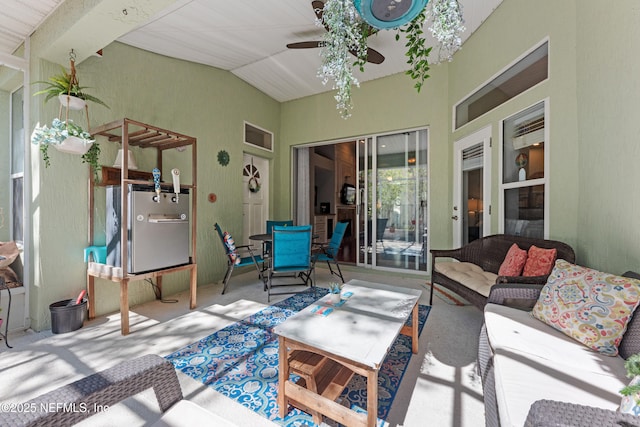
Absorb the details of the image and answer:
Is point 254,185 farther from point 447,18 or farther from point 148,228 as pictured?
point 447,18

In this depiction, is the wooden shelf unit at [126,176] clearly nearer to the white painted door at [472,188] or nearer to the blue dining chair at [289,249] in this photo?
the blue dining chair at [289,249]

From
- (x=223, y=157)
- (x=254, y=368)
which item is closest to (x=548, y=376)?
(x=254, y=368)

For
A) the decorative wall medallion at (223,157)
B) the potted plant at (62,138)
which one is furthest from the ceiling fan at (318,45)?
the potted plant at (62,138)

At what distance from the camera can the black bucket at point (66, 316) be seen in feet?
7.82

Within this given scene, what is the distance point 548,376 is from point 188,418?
5.18 ft

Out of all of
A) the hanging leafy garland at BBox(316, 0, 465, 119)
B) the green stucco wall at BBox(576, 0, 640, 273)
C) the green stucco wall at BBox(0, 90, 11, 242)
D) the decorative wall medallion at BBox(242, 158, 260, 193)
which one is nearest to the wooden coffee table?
the green stucco wall at BBox(576, 0, 640, 273)

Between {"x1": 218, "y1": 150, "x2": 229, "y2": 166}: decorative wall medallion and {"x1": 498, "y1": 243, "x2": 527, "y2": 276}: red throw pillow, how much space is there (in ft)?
13.4

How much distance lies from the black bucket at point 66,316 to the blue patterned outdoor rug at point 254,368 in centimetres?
123

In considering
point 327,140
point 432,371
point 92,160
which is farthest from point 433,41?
point 92,160

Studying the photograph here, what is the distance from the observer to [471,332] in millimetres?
2496

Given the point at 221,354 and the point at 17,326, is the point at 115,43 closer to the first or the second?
the point at 17,326

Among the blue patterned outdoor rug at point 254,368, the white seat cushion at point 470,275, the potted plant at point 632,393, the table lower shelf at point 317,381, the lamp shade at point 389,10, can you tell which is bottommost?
the blue patterned outdoor rug at point 254,368

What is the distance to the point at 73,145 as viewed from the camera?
2.28 meters

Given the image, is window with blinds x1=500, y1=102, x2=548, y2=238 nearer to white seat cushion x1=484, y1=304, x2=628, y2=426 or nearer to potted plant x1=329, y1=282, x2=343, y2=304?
white seat cushion x1=484, y1=304, x2=628, y2=426
